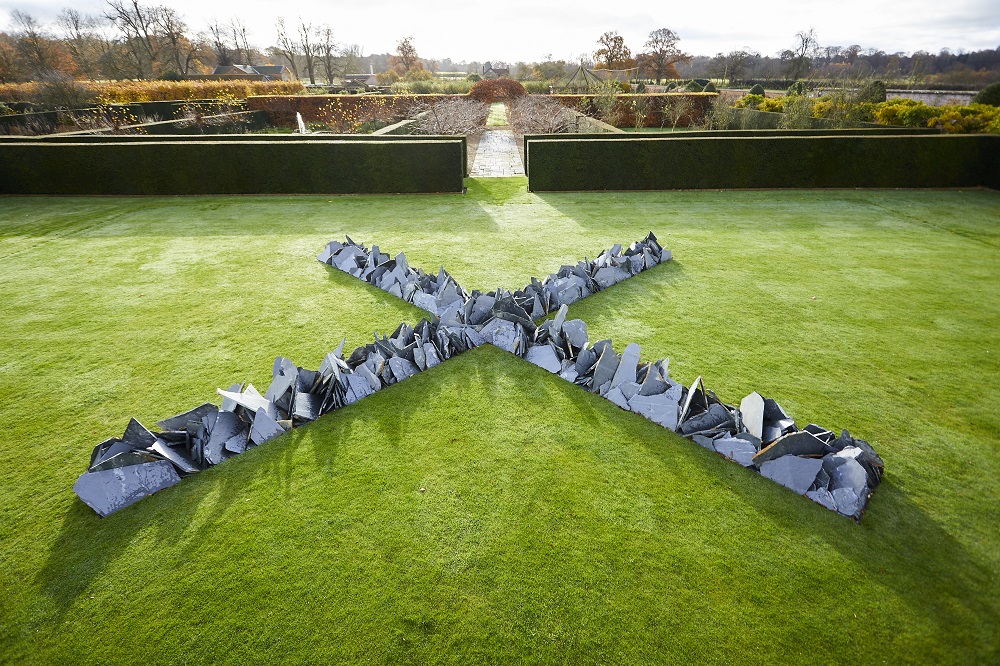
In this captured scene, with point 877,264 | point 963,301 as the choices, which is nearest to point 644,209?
point 877,264

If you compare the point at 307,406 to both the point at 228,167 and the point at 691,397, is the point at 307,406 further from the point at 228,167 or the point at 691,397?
the point at 228,167

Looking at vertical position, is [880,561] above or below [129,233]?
below

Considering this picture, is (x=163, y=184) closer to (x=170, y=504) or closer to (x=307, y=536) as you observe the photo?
(x=170, y=504)

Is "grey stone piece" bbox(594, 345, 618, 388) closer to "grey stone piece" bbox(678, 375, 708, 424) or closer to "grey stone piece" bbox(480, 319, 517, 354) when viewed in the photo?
"grey stone piece" bbox(678, 375, 708, 424)

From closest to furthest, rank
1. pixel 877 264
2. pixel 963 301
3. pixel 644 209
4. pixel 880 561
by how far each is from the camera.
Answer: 1. pixel 880 561
2. pixel 963 301
3. pixel 877 264
4. pixel 644 209

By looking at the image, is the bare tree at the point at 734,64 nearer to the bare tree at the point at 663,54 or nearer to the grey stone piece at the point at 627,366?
the bare tree at the point at 663,54

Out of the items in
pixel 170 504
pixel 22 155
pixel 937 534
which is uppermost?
pixel 22 155
